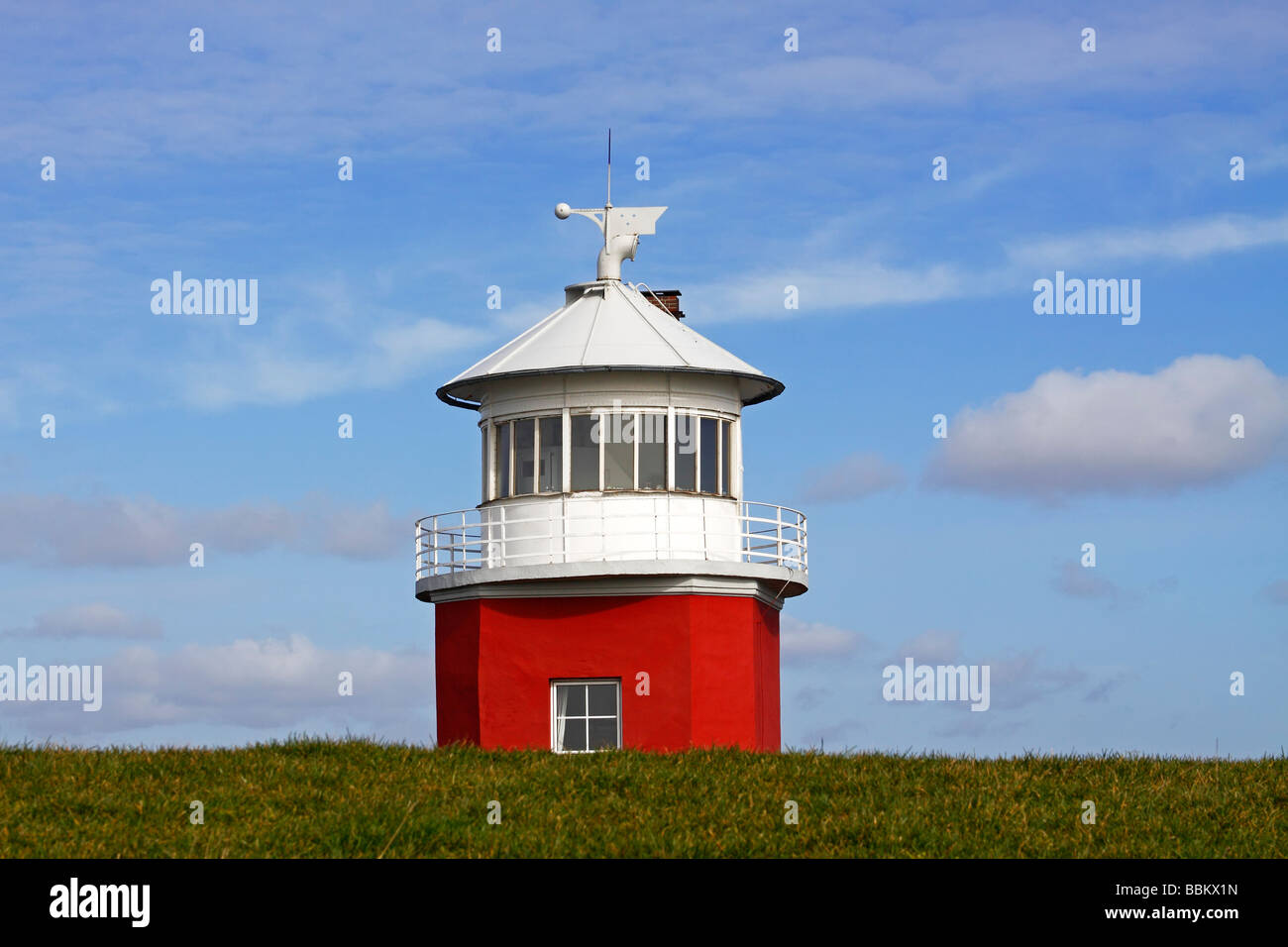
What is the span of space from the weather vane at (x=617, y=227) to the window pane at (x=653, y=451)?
3540mm

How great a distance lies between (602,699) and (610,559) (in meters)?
2.28

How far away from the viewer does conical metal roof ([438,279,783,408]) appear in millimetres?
28141

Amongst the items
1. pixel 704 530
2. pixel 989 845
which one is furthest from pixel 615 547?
pixel 989 845

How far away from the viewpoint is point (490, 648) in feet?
90.9

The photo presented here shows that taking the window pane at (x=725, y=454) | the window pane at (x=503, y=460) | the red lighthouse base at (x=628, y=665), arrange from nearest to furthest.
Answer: the red lighthouse base at (x=628, y=665) → the window pane at (x=503, y=460) → the window pane at (x=725, y=454)

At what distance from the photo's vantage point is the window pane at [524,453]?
94.2ft

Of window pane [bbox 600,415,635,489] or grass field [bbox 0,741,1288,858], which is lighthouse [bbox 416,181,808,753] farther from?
grass field [bbox 0,741,1288,858]

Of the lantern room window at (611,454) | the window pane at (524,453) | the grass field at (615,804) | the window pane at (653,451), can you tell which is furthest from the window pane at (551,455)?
the grass field at (615,804)

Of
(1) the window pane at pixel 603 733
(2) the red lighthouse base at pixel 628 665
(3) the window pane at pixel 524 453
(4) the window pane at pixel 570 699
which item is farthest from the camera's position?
(3) the window pane at pixel 524 453

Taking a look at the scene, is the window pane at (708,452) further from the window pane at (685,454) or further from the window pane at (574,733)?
the window pane at (574,733)

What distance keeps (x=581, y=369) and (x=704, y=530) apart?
11.0ft

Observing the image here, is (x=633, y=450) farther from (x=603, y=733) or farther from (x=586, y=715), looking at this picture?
(x=603, y=733)
